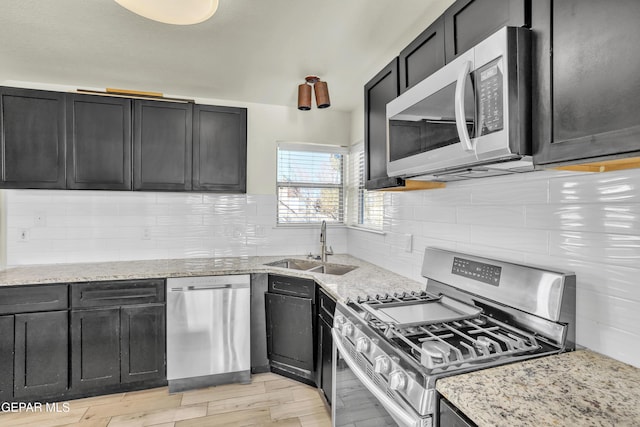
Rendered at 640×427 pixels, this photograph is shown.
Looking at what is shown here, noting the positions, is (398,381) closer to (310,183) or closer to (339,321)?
(339,321)

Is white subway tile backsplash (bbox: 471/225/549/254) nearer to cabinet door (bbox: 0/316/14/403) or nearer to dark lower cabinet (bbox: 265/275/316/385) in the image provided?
dark lower cabinet (bbox: 265/275/316/385)

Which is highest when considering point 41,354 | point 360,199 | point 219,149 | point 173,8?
point 173,8

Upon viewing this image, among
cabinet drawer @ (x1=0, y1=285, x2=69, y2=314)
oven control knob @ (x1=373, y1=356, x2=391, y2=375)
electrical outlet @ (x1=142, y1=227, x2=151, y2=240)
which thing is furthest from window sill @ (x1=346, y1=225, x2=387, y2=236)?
cabinet drawer @ (x1=0, y1=285, x2=69, y2=314)

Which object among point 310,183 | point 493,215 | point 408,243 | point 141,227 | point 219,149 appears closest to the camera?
point 493,215

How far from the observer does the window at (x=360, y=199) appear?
2.84m

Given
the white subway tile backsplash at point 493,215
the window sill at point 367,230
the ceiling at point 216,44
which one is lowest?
the window sill at point 367,230

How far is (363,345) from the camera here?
1312mm

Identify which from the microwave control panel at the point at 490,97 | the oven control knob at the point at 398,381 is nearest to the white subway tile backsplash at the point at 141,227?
the oven control knob at the point at 398,381

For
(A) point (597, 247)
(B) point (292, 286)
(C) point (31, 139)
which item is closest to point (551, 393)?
(A) point (597, 247)

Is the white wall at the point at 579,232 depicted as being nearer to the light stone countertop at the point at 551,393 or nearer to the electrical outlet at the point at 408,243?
Result: the light stone countertop at the point at 551,393

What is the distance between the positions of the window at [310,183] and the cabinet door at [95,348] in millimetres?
1650

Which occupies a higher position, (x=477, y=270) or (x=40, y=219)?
(x=40, y=219)

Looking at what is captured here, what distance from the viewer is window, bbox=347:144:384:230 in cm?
284

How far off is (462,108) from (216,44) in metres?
1.64
